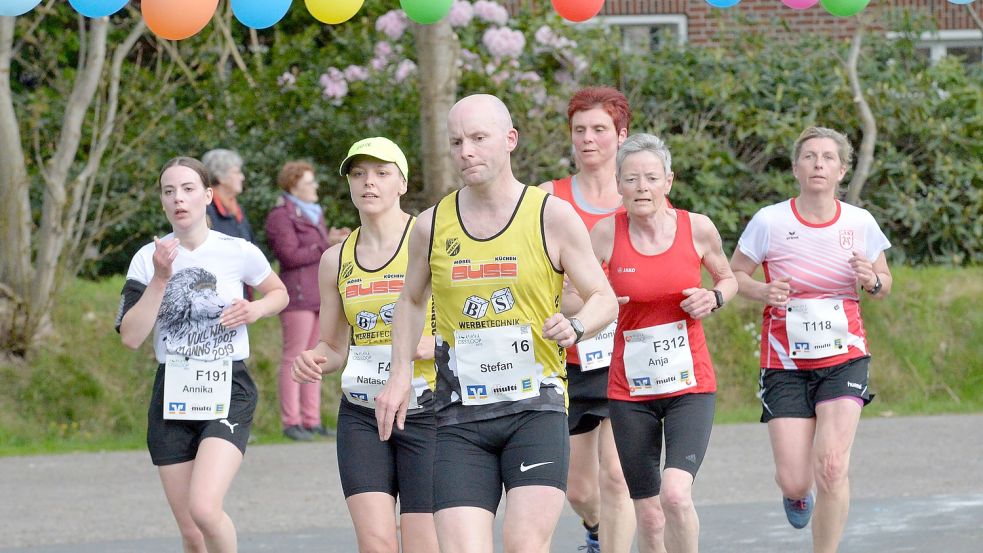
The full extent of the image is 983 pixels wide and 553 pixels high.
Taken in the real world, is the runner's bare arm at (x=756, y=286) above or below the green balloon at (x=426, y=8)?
below

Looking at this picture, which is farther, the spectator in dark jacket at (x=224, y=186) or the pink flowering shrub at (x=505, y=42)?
the pink flowering shrub at (x=505, y=42)

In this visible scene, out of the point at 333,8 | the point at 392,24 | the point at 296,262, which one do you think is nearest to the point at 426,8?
the point at 333,8

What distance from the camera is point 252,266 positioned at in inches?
254

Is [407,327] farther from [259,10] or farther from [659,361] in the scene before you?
[259,10]

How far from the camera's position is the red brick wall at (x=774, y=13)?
16109 millimetres

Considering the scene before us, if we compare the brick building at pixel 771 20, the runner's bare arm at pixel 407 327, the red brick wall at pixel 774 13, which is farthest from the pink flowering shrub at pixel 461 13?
the runner's bare arm at pixel 407 327

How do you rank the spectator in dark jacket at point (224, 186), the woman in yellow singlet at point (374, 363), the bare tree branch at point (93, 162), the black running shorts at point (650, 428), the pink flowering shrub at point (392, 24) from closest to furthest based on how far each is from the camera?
1. the woman in yellow singlet at point (374, 363)
2. the black running shorts at point (650, 428)
3. the spectator in dark jacket at point (224, 186)
4. the bare tree branch at point (93, 162)
5. the pink flowering shrub at point (392, 24)

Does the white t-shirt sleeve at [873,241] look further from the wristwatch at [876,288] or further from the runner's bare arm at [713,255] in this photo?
the runner's bare arm at [713,255]

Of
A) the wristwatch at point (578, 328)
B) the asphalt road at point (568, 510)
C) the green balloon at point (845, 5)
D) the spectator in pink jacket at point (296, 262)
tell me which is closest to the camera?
the wristwatch at point (578, 328)

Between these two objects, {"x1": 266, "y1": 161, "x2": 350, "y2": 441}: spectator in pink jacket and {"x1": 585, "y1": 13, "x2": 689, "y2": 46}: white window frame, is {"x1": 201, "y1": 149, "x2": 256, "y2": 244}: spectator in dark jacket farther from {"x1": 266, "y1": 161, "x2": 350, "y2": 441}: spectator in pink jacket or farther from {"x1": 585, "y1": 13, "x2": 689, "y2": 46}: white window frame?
{"x1": 585, "y1": 13, "x2": 689, "y2": 46}: white window frame

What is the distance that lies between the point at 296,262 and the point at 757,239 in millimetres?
4342

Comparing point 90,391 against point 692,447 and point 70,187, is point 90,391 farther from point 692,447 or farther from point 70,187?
point 692,447

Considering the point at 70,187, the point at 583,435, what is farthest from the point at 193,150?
the point at 583,435

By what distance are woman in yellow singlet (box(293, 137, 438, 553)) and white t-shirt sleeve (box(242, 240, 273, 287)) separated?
684 mm
